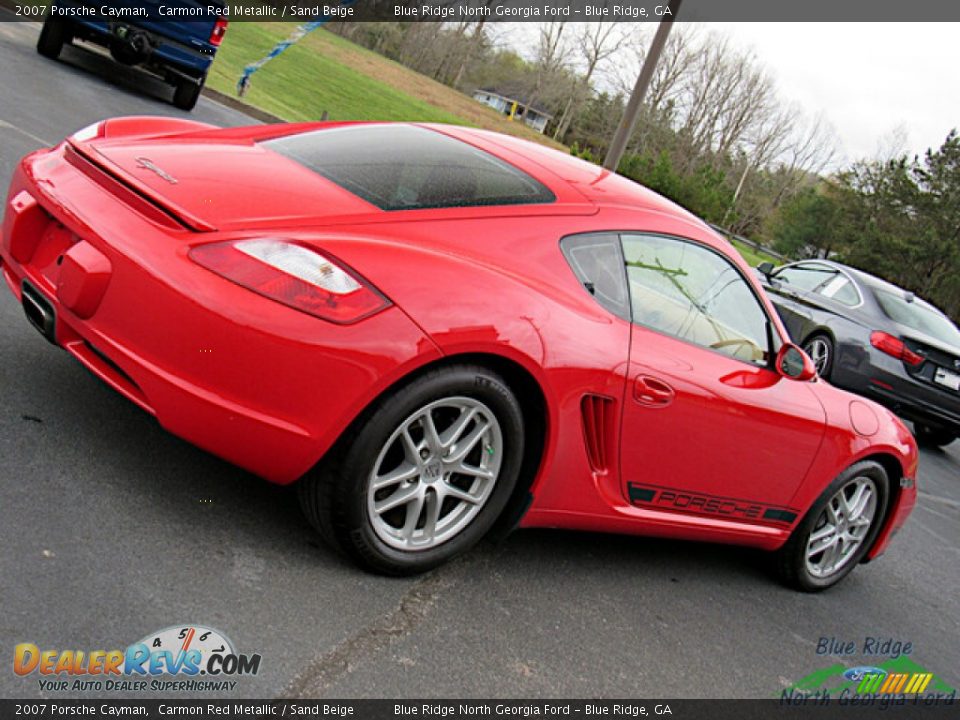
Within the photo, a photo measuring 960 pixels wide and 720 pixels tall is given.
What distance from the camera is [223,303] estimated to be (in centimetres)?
282

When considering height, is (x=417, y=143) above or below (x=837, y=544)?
above

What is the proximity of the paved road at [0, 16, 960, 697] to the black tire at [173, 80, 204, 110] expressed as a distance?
8.94m

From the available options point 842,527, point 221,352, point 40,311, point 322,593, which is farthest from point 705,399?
point 40,311

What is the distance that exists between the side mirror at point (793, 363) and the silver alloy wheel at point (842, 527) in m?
0.67

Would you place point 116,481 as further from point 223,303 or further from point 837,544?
point 837,544

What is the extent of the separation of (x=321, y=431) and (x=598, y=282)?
1214 millimetres

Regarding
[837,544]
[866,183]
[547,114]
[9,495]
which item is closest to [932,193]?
[866,183]

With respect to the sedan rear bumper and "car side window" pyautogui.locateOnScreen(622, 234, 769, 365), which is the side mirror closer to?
"car side window" pyautogui.locateOnScreen(622, 234, 769, 365)

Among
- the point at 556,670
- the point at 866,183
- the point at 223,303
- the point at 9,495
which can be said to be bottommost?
the point at 9,495

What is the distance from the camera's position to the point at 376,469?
304 cm

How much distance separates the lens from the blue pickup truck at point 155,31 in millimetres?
12086

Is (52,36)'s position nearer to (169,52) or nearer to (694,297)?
(169,52)

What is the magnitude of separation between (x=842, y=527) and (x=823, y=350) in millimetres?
5819

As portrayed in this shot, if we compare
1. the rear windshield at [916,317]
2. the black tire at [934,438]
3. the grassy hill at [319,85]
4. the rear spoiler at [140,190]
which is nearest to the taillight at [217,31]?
the grassy hill at [319,85]
